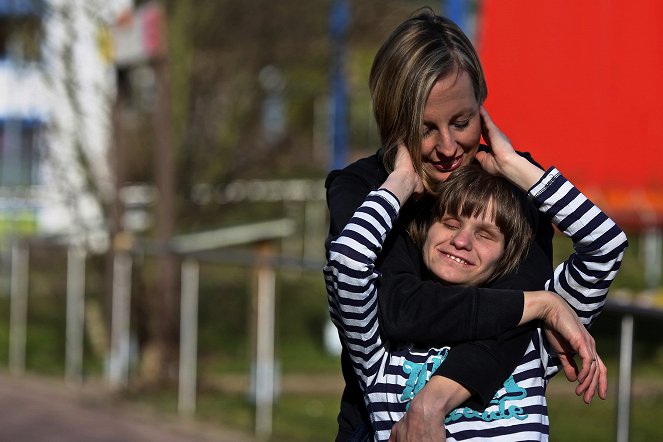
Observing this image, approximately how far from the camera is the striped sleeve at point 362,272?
2.42m

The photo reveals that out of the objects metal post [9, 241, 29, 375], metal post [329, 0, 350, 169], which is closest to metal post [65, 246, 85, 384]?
metal post [9, 241, 29, 375]

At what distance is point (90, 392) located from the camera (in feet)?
31.6

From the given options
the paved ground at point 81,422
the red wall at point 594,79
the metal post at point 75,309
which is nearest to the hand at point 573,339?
the paved ground at point 81,422

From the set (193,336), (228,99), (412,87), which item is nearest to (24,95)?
(228,99)

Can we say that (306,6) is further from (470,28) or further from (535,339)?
(535,339)

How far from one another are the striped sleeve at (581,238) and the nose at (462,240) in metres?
0.15

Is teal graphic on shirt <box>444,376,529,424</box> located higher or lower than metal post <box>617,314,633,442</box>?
higher

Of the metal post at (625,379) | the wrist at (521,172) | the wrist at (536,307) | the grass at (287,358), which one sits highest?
the wrist at (521,172)

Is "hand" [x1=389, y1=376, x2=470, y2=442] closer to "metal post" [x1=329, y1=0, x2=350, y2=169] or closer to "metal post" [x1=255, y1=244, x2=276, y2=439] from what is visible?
"metal post" [x1=255, y1=244, x2=276, y2=439]

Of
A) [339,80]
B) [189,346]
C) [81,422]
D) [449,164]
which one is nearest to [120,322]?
[189,346]

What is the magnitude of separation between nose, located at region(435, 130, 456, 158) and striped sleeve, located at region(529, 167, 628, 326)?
0.59 feet

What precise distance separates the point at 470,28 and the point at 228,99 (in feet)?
8.12

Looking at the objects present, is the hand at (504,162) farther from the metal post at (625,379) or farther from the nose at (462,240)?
the metal post at (625,379)

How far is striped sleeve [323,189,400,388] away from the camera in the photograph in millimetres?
2420
